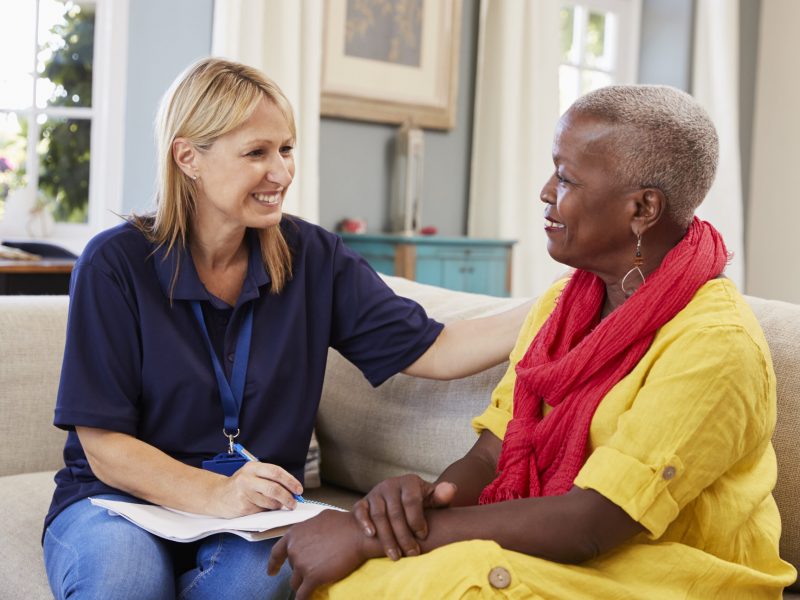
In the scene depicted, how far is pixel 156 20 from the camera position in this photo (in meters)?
4.03

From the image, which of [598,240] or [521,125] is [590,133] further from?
[521,125]

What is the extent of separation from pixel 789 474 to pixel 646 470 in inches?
18.1

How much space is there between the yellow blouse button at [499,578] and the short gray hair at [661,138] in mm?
521

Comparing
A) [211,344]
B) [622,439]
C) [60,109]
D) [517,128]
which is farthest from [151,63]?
[622,439]

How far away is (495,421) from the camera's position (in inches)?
61.1

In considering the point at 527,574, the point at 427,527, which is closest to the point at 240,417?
the point at 427,527

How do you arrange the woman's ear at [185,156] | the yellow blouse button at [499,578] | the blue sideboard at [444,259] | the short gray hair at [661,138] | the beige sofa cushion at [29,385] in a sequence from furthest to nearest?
the blue sideboard at [444,259]
the beige sofa cushion at [29,385]
the woman's ear at [185,156]
the short gray hair at [661,138]
the yellow blouse button at [499,578]

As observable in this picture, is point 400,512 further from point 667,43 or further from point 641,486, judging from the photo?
point 667,43

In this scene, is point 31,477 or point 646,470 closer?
point 646,470

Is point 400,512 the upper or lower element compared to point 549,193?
lower

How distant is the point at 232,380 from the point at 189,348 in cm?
9

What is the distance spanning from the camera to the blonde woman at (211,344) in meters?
1.54

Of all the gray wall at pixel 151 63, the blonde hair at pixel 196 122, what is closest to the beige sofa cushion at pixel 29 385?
the blonde hair at pixel 196 122

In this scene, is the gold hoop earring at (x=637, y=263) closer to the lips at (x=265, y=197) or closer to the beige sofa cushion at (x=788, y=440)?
the beige sofa cushion at (x=788, y=440)
